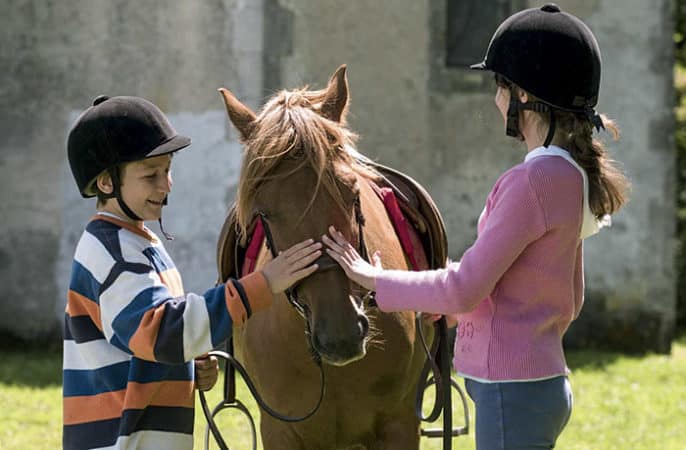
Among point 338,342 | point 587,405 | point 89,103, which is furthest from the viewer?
point 89,103

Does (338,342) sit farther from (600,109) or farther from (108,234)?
(600,109)

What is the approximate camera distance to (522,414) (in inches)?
114

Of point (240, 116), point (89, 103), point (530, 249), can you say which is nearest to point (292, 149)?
point (240, 116)

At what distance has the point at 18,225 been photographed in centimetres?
1038

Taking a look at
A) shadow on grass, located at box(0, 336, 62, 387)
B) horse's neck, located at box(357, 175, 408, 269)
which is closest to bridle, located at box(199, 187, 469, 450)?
horse's neck, located at box(357, 175, 408, 269)

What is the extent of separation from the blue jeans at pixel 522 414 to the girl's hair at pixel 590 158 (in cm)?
50

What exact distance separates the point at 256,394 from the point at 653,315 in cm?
818

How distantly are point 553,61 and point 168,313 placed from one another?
1.22m

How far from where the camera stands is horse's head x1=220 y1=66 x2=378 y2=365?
279 centimetres

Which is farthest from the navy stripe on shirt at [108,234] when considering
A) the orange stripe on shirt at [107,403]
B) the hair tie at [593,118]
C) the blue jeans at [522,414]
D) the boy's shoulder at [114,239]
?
the hair tie at [593,118]

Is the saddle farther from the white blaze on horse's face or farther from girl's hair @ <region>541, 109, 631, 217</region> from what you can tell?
girl's hair @ <region>541, 109, 631, 217</region>

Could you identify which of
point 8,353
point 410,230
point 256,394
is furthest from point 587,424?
point 8,353

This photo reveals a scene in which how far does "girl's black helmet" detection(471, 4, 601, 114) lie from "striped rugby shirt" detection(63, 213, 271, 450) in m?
0.90

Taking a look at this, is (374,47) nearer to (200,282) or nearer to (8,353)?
(200,282)
